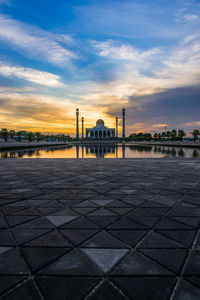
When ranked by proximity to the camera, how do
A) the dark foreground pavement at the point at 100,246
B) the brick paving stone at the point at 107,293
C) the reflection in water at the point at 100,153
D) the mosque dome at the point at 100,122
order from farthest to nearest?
the mosque dome at the point at 100,122 → the reflection in water at the point at 100,153 → the dark foreground pavement at the point at 100,246 → the brick paving stone at the point at 107,293

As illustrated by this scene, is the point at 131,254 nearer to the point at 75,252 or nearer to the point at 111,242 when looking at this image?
the point at 111,242

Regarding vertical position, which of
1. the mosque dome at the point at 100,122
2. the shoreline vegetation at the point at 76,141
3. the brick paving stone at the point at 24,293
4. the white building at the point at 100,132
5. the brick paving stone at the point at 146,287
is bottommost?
the brick paving stone at the point at 146,287

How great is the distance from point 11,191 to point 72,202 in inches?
73.0

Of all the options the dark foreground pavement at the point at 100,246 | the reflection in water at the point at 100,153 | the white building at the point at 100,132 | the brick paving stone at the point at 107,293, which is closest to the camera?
the brick paving stone at the point at 107,293

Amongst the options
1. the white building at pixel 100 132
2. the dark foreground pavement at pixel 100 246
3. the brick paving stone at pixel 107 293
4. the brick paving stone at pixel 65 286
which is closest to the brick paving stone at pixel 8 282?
the dark foreground pavement at pixel 100 246

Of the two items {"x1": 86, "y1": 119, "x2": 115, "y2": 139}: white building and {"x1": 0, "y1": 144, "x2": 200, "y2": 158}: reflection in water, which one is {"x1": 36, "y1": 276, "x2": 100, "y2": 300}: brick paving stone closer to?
{"x1": 0, "y1": 144, "x2": 200, "y2": 158}: reflection in water

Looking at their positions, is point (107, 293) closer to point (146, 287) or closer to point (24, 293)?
point (146, 287)

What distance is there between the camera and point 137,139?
108 metres

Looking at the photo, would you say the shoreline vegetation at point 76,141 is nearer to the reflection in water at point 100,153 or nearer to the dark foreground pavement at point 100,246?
the reflection in water at point 100,153

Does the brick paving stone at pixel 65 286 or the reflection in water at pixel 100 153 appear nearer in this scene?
the brick paving stone at pixel 65 286

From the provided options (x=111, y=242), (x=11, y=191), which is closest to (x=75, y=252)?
(x=111, y=242)

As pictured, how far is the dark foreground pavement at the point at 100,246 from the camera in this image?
Result: 5.24 ft

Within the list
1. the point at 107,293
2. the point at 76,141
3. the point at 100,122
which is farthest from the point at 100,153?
the point at 100,122

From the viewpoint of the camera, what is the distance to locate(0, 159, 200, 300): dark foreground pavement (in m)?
1.60
